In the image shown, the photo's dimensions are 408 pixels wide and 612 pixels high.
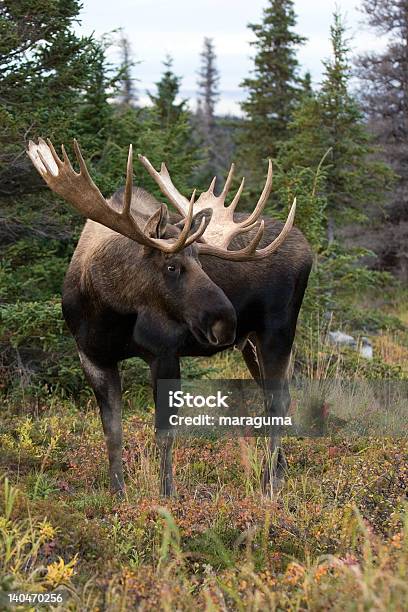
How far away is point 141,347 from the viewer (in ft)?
16.8

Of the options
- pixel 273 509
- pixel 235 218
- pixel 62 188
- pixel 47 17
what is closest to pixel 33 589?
pixel 273 509

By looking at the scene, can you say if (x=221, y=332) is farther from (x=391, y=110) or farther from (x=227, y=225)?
(x=391, y=110)

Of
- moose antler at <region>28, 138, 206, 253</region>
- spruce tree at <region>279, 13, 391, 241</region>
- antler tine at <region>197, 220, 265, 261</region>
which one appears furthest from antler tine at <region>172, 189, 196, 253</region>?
spruce tree at <region>279, 13, 391, 241</region>

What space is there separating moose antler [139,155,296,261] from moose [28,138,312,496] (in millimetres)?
11

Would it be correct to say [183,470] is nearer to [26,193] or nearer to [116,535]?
[116,535]

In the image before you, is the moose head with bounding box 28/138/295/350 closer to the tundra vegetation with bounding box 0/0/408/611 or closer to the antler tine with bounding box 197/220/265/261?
the antler tine with bounding box 197/220/265/261

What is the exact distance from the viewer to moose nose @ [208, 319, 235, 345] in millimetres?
4738

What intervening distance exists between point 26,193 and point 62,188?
327 centimetres

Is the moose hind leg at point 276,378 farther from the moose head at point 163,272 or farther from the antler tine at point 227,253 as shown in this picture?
the moose head at point 163,272

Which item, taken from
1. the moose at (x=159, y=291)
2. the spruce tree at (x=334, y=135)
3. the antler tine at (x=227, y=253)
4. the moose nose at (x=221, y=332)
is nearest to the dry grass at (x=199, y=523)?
the moose at (x=159, y=291)

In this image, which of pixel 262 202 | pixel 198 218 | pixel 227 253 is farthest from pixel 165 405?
pixel 262 202

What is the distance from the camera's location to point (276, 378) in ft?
20.1

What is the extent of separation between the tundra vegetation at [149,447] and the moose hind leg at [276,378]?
0.79ft

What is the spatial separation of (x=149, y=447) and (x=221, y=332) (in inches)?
72.7
